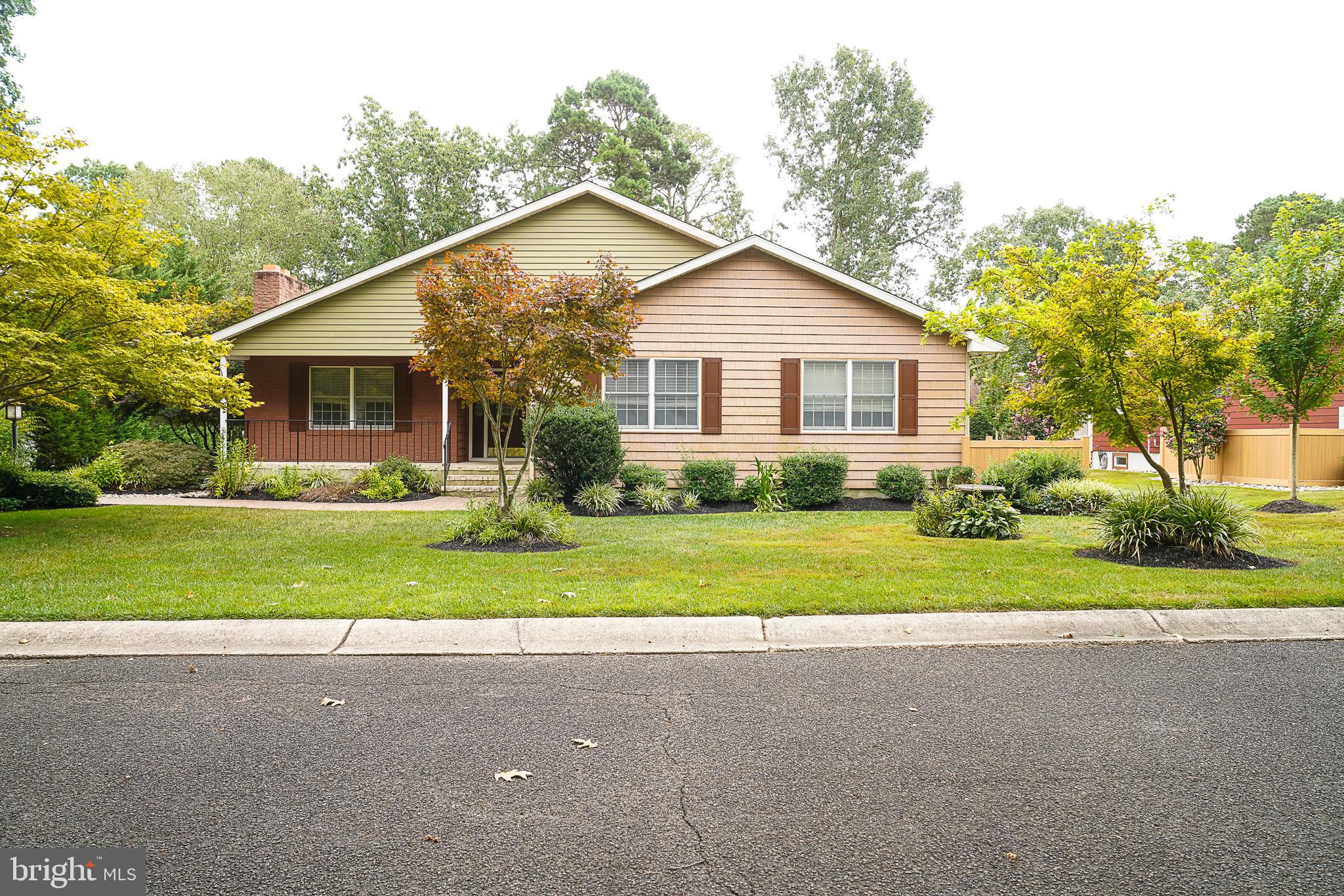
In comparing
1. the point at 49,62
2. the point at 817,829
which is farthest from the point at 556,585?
the point at 49,62

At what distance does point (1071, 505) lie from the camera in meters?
13.5

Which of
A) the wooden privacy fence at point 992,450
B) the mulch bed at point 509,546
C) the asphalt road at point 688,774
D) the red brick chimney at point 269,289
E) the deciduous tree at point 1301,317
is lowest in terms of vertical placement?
Answer: the asphalt road at point 688,774

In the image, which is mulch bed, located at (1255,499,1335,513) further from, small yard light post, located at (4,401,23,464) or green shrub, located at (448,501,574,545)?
small yard light post, located at (4,401,23,464)

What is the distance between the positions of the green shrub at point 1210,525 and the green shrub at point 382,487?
12472mm

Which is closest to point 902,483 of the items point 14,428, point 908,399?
point 908,399

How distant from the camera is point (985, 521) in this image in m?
10.1

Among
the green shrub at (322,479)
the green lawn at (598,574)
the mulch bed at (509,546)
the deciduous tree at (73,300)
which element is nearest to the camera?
the green lawn at (598,574)

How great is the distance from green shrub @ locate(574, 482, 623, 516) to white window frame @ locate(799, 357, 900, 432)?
4467mm

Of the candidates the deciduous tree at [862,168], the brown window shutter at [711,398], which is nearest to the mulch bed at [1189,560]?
the brown window shutter at [711,398]

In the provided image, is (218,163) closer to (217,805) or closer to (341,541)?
(341,541)

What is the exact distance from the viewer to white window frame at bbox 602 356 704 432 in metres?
15.7

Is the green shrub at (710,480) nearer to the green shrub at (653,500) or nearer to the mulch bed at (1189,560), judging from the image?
the green shrub at (653,500)

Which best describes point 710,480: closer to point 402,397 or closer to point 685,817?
point 402,397

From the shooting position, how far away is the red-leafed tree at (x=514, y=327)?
8695mm
